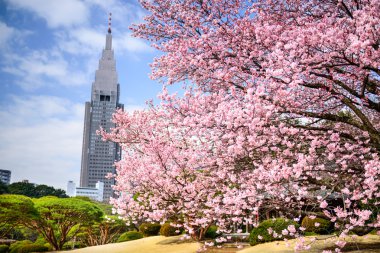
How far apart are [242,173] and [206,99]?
1.75 m

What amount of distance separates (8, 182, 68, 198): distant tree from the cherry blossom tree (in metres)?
69.5

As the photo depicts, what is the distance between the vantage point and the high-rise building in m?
158

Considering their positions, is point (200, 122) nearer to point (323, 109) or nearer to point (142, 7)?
point (323, 109)

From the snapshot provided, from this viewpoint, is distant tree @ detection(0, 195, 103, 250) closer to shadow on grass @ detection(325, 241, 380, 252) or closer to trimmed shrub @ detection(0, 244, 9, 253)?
trimmed shrub @ detection(0, 244, 9, 253)

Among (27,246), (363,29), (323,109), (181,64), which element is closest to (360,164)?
(323,109)

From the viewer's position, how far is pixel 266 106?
6.25 meters

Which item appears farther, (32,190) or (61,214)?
(32,190)

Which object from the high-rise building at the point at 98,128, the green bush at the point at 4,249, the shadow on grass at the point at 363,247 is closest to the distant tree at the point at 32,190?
the green bush at the point at 4,249

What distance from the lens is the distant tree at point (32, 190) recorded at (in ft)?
234

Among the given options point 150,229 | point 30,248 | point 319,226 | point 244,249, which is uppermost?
point 319,226

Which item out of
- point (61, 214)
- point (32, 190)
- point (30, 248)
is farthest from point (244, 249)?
point (32, 190)

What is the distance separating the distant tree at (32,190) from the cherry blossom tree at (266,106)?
228 feet

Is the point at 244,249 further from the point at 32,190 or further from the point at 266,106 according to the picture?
the point at 32,190

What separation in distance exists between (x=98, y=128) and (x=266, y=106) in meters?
160
